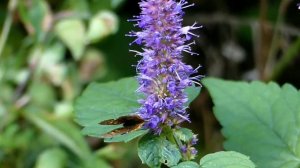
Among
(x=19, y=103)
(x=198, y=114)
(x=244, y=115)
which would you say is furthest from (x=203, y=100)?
(x=244, y=115)

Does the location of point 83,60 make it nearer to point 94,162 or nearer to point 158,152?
point 94,162

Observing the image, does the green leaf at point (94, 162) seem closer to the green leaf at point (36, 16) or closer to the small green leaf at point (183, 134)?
the green leaf at point (36, 16)

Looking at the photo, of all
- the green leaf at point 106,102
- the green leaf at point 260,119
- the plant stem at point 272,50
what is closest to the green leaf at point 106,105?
the green leaf at point 106,102

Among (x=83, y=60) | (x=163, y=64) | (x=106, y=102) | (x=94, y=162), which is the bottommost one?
(x=94, y=162)

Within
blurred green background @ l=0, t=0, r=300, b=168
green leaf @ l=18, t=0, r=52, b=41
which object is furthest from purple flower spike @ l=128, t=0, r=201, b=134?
green leaf @ l=18, t=0, r=52, b=41

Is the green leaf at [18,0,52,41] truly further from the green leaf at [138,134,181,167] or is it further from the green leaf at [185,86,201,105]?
the green leaf at [138,134,181,167]

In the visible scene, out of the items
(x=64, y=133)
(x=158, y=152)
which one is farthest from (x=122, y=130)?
(x=64, y=133)
